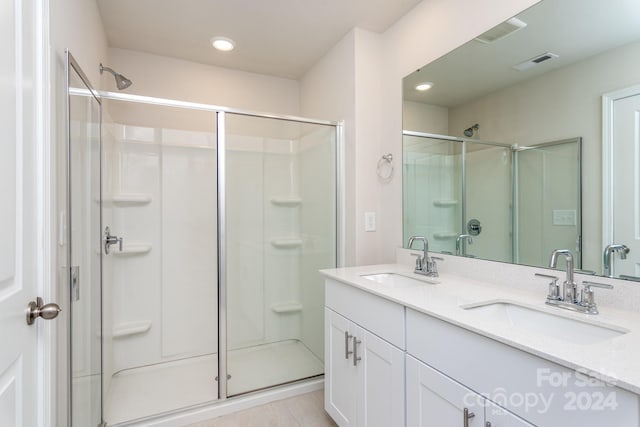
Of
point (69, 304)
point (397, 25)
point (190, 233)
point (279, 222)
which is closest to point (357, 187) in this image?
point (279, 222)

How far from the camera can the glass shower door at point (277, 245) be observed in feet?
7.06

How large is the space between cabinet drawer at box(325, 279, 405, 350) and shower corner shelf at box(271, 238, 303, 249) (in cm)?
70

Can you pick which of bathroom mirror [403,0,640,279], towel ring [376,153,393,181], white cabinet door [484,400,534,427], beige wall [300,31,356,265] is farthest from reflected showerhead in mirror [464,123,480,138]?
white cabinet door [484,400,534,427]

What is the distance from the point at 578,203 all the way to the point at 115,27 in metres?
2.94

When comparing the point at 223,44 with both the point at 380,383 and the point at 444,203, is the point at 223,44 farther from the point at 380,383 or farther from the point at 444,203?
the point at 380,383

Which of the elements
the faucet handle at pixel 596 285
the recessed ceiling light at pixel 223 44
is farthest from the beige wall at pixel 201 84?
the faucet handle at pixel 596 285

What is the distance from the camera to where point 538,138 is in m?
1.36

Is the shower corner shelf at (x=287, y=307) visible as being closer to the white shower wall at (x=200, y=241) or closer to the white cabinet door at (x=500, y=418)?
the white shower wall at (x=200, y=241)

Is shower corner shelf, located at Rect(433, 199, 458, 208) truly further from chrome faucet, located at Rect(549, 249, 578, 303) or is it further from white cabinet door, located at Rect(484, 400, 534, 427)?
white cabinet door, located at Rect(484, 400, 534, 427)

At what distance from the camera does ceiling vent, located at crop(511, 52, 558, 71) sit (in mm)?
1340

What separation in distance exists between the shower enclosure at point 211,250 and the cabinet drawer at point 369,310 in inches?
26.8

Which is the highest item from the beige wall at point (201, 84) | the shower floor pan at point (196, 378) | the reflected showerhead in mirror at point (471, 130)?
the beige wall at point (201, 84)

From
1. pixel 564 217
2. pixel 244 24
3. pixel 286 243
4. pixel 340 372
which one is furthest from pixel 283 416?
pixel 244 24

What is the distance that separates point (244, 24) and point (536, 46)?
1791 mm
